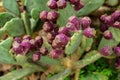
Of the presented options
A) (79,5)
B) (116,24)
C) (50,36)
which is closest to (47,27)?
(50,36)

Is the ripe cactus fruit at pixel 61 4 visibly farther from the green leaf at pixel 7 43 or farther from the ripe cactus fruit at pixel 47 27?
the green leaf at pixel 7 43

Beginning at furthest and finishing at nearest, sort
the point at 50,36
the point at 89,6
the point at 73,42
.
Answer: the point at 89,6 → the point at 50,36 → the point at 73,42

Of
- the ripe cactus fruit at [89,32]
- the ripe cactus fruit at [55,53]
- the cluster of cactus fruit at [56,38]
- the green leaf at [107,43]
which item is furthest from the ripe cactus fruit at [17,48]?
the green leaf at [107,43]

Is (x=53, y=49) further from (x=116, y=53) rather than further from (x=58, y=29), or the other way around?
(x=116, y=53)

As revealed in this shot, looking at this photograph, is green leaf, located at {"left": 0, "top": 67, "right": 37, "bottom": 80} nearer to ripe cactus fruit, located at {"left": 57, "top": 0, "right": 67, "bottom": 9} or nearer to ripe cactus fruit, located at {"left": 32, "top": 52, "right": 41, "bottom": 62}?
ripe cactus fruit, located at {"left": 32, "top": 52, "right": 41, "bottom": 62}

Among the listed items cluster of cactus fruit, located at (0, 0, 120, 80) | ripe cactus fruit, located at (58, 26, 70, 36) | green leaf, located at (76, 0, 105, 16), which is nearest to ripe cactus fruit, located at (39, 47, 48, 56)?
cluster of cactus fruit, located at (0, 0, 120, 80)

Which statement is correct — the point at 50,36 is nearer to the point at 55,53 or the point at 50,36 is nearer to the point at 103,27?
the point at 55,53
